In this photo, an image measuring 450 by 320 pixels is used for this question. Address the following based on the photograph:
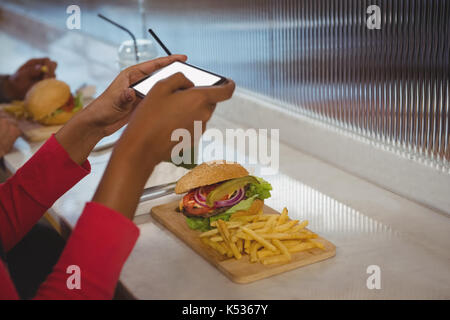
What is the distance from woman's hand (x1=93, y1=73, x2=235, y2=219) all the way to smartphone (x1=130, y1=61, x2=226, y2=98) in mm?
223

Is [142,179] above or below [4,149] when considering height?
above

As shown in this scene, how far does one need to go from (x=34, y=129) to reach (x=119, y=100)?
914mm

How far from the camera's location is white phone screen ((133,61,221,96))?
3.92 feet

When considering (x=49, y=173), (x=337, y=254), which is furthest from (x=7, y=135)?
(x=337, y=254)

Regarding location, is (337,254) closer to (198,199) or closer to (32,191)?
(198,199)

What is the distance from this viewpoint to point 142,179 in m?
0.94

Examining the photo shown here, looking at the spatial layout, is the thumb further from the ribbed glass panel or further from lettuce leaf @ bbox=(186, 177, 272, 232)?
the ribbed glass panel

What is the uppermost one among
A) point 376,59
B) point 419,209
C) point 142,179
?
point 376,59

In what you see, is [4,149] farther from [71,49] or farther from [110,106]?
[71,49]

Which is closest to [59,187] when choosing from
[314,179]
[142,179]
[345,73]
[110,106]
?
[110,106]

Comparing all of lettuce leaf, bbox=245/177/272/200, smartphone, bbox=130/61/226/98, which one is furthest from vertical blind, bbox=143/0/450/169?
smartphone, bbox=130/61/226/98

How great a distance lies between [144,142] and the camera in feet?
3.01

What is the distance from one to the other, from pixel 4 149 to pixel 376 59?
1218mm

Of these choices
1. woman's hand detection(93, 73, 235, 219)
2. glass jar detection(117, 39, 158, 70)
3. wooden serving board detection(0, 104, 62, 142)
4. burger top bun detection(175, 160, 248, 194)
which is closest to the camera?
woman's hand detection(93, 73, 235, 219)
